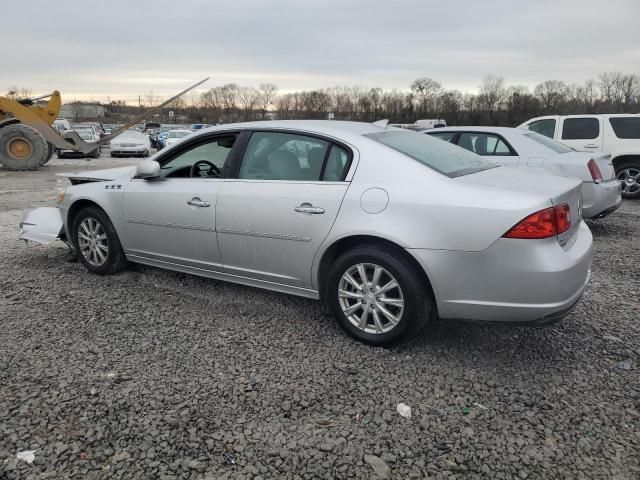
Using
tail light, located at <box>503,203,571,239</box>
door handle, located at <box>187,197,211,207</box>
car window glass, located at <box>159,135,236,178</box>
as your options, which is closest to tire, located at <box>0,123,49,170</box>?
car window glass, located at <box>159,135,236,178</box>

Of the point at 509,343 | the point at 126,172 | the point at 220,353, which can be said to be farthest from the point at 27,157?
the point at 509,343

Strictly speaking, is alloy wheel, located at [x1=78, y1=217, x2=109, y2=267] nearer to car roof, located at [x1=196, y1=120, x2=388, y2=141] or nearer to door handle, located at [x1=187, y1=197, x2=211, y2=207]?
door handle, located at [x1=187, y1=197, x2=211, y2=207]

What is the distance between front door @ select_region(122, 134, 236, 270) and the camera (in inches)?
161

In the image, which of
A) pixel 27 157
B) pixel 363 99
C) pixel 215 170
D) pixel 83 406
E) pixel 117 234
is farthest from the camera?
pixel 363 99

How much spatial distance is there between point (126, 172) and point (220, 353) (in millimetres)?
2405

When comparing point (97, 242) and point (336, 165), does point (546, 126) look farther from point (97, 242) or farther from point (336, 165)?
point (97, 242)

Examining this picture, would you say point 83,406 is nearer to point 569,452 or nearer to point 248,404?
point 248,404

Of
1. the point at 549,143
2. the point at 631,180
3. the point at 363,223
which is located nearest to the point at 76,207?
the point at 363,223

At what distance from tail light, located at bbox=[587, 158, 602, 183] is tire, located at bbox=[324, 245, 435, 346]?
454 centimetres

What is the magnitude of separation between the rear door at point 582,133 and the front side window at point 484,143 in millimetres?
3959

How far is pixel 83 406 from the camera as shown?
9.18ft

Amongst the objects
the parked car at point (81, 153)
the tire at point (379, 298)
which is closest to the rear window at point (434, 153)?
the tire at point (379, 298)

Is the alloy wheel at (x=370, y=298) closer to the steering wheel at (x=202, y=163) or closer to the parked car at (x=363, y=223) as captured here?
the parked car at (x=363, y=223)

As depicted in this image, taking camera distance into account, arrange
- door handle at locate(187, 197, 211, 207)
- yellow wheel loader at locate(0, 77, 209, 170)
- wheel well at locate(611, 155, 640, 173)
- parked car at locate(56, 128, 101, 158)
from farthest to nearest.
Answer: parked car at locate(56, 128, 101, 158)
yellow wheel loader at locate(0, 77, 209, 170)
wheel well at locate(611, 155, 640, 173)
door handle at locate(187, 197, 211, 207)
